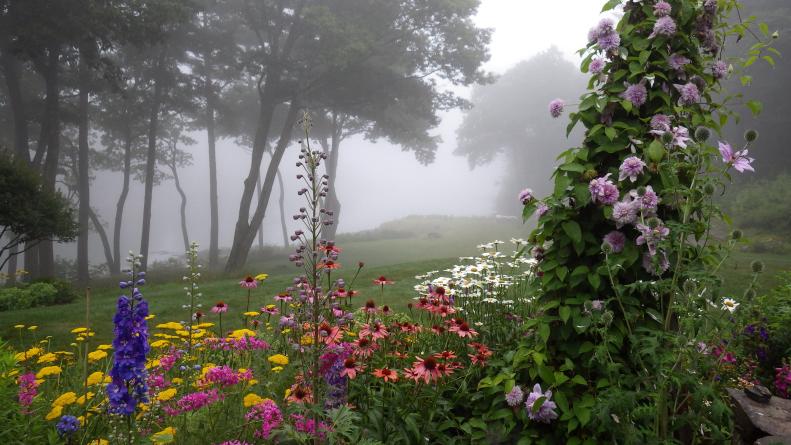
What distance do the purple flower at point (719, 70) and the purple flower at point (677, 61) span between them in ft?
1.19

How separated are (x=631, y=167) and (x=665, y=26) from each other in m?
1.01

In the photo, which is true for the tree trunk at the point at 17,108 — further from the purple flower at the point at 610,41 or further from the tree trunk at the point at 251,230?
the purple flower at the point at 610,41

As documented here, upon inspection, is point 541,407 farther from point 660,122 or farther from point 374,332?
point 660,122

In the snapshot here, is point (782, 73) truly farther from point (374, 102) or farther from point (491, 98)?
point (491, 98)

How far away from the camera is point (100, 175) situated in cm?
5956

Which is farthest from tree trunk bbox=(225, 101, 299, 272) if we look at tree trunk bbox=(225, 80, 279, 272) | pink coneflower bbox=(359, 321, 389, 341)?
pink coneflower bbox=(359, 321, 389, 341)

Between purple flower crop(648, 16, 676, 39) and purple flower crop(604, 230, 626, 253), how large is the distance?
1356mm

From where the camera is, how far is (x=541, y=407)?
2967 millimetres

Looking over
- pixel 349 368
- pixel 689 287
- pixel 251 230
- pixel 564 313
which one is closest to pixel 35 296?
pixel 251 230

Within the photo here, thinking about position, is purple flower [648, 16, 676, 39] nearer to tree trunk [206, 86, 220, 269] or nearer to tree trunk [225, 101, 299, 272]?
tree trunk [225, 101, 299, 272]

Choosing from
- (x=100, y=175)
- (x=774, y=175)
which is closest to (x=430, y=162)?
(x=774, y=175)

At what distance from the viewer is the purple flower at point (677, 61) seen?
3076mm

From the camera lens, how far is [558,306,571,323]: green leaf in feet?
9.64

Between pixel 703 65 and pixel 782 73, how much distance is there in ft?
84.5
